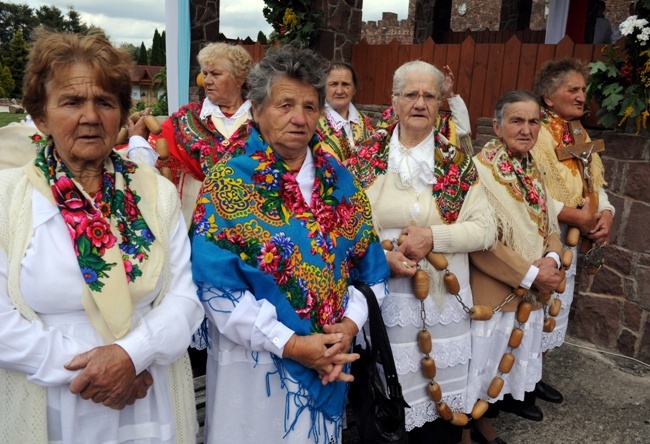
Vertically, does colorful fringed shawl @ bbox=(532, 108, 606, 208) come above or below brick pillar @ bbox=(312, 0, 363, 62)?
below

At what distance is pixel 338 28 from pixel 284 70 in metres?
5.97

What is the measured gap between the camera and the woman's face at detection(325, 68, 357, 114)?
428 centimetres

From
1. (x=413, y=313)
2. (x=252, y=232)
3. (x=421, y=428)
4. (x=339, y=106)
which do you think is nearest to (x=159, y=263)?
(x=252, y=232)

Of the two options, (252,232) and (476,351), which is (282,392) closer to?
(252,232)

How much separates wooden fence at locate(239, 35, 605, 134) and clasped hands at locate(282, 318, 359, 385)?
3.46 metres

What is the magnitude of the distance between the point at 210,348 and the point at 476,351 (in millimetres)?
1543

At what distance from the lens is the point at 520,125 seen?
9.98ft

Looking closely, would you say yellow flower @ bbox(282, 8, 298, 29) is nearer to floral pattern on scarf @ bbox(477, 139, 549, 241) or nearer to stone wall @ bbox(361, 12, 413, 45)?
floral pattern on scarf @ bbox(477, 139, 549, 241)

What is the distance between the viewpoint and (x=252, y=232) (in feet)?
6.54

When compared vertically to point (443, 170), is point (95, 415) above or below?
below

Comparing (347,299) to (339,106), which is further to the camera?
(339,106)

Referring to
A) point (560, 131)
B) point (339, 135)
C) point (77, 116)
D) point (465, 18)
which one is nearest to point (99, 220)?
point (77, 116)

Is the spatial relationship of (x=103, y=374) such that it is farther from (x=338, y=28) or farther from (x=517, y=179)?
(x=338, y=28)

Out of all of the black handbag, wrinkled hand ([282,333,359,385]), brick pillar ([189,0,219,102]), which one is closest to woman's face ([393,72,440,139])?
the black handbag
